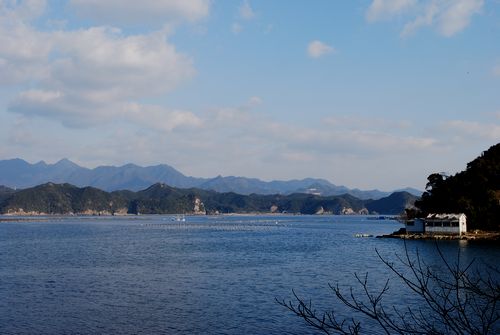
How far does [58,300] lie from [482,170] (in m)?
77.6

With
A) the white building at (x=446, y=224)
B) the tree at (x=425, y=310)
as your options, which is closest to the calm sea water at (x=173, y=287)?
the tree at (x=425, y=310)

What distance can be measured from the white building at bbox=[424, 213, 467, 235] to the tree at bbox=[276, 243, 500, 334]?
31732 mm

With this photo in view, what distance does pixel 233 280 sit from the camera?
38.1 metres

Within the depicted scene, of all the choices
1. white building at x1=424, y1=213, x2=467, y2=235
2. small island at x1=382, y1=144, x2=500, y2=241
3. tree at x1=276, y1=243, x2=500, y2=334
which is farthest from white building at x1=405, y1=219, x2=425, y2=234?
tree at x1=276, y1=243, x2=500, y2=334

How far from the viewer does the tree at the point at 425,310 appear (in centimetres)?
509

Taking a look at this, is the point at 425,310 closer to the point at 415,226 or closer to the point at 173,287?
the point at 173,287

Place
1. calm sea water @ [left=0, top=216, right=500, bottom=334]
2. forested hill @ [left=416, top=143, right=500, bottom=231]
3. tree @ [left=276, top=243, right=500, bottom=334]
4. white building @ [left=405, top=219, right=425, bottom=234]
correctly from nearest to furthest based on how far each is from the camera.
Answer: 1. tree @ [left=276, top=243, right=500, bottom=334]
2. calm sea water @ [left=0, top=216, right=500, bottom=334]
3. forested hill @ [left=416, top=143, right=500, bottom=231]
4. white building @ [left=405, top=219, right=425, bottom=234]

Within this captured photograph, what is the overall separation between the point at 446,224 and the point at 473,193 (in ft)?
37.7

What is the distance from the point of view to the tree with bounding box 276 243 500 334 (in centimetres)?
509

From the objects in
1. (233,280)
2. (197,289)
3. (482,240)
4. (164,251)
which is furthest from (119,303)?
(482,240)

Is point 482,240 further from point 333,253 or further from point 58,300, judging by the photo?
point 58,300

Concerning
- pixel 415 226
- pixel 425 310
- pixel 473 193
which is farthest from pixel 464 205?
pixel 425 310

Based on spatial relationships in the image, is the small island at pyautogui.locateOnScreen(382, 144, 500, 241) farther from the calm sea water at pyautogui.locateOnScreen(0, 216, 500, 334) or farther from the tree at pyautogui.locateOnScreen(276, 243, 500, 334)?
the tree at pyautogui.locateOnScreen(276, 243, 500, 334)

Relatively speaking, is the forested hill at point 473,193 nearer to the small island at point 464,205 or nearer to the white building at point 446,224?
the small island at point 464,205
